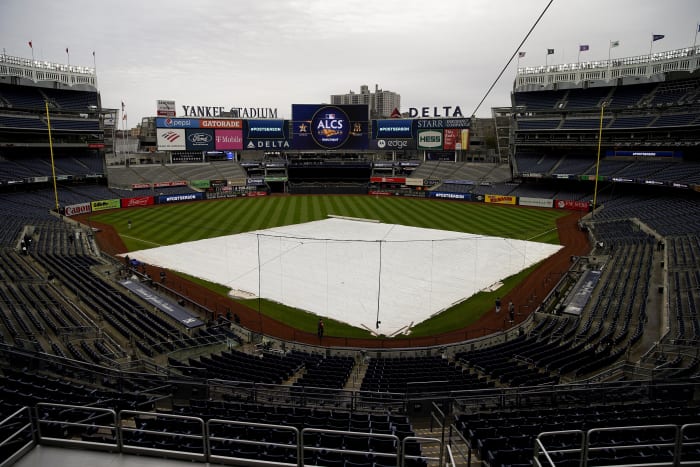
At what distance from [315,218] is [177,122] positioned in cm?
3944

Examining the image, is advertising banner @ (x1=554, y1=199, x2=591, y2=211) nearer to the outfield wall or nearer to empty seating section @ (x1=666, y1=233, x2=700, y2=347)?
the outfield wall

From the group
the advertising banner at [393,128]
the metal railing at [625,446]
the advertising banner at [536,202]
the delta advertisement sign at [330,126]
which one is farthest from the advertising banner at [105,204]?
the metal railing at [625,446]

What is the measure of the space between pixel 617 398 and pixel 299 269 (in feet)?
77.6

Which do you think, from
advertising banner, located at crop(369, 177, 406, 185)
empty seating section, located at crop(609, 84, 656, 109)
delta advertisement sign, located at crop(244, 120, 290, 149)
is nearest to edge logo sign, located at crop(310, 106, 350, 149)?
delta advertisement sign, located at crop(244, 120, 290, 149)

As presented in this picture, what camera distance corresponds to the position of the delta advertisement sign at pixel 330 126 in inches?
3310

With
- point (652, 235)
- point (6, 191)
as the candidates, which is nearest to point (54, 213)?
point (6, 191)

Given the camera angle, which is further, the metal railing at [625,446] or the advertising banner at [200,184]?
the advertising banner at [200,184]

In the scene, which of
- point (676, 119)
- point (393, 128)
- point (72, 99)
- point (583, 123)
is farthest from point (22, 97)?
point (676, 119)

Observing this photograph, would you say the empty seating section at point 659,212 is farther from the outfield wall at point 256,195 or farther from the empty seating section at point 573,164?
the empty seating section at point 573,164

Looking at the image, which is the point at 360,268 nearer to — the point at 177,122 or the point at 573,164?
the point at 573,164

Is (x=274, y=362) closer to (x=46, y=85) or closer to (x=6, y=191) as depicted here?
(x=6, y=191)

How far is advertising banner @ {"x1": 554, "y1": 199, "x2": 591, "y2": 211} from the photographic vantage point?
62.5 m

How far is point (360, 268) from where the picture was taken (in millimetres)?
33844

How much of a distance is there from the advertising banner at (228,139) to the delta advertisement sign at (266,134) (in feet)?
4.04
